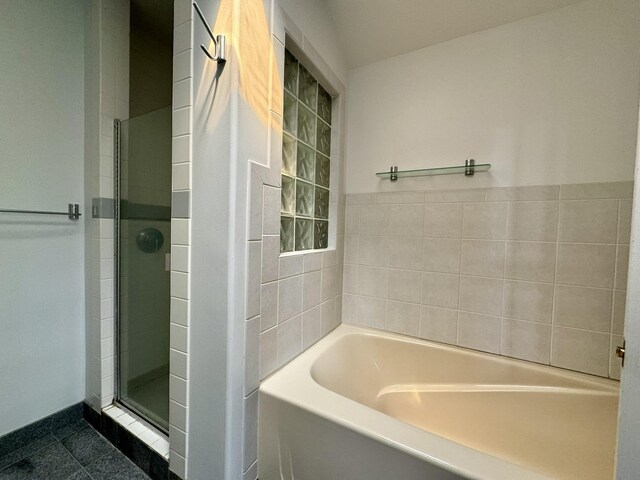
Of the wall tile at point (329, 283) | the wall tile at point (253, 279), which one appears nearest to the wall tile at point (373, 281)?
the wall tile at point (329, 283)

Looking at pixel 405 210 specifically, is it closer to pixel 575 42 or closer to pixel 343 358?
pixel 343 358

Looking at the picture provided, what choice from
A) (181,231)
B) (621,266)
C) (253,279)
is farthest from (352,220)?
(621,266)

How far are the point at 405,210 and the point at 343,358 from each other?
910 millimetres

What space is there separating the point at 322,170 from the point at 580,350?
4.98 feet

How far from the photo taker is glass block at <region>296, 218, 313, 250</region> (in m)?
1.33

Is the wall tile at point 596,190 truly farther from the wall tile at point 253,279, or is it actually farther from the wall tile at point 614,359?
the wall tile at point 253,279

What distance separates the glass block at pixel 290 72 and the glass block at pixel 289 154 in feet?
0.76

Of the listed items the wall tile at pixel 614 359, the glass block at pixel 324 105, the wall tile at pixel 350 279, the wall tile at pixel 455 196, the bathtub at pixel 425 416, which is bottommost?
the bathtub at pixel 425 416

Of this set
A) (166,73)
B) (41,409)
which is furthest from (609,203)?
(41,409)

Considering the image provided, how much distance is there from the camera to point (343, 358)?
1.41 meters

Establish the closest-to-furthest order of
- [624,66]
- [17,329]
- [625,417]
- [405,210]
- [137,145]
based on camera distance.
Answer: [625,417] → [624,66] → [17,329] → [137,145] → [405,210]

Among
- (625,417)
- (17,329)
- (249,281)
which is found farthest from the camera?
(17,329)

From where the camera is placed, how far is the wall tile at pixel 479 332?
1.30 meters

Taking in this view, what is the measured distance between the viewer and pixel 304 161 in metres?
1.36
